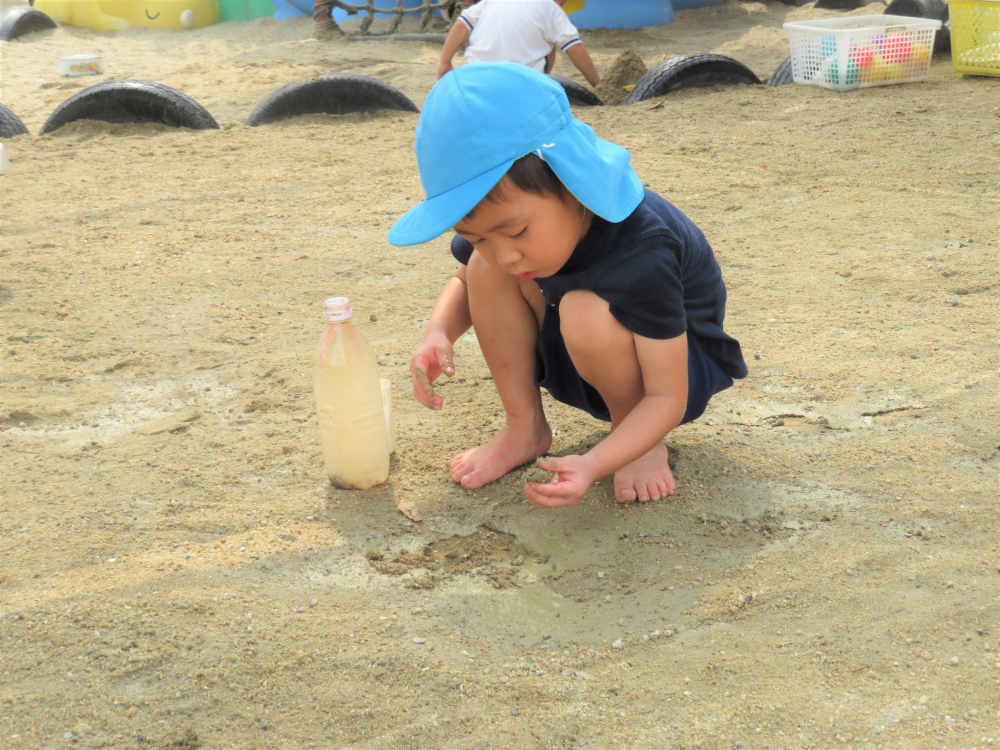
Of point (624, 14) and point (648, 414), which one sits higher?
point (624, 14)

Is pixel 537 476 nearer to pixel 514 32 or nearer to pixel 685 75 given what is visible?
pixel 514 32

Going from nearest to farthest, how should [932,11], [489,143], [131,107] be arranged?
[489,143] → [131,107] → [932,11]

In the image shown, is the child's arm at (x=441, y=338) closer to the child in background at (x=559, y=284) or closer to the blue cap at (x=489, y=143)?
the child in background at (x=559, y=284)

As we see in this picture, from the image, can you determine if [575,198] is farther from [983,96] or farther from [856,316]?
[983,96]

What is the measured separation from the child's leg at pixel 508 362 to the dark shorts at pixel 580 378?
3 centimetres

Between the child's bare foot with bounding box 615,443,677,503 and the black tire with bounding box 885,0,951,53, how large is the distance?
576cm

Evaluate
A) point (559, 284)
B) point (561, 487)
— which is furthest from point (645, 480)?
point (559, 284)

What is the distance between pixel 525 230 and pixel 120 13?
Answer: 9490 mm

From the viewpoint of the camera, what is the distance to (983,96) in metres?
4.79

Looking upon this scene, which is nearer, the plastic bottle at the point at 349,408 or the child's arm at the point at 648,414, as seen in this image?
the child's arm at the point at 648,414

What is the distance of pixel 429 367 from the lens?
1815 millimetres

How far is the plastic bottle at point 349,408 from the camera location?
1.76 m

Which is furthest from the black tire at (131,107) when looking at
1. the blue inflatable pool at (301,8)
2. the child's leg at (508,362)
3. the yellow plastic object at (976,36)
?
the blue inflatable pool at (301,8)

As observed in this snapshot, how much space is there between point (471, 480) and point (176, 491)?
25.5 inches
